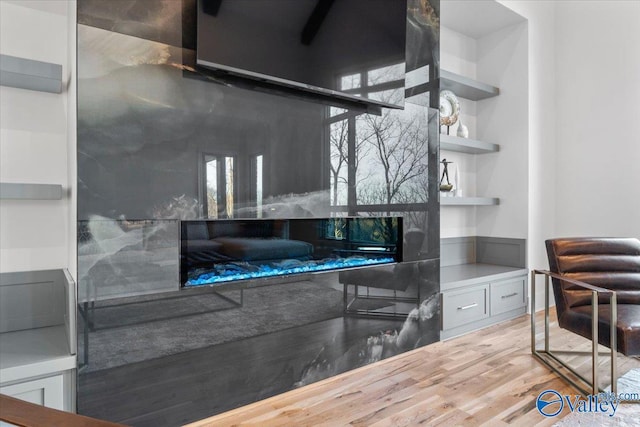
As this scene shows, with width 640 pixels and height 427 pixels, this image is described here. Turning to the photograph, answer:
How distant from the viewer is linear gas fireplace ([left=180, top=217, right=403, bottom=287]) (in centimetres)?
197

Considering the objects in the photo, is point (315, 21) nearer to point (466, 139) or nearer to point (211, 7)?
point (211, 7)

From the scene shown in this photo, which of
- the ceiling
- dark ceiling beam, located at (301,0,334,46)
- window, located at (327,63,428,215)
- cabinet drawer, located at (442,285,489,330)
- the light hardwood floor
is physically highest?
the ceiling

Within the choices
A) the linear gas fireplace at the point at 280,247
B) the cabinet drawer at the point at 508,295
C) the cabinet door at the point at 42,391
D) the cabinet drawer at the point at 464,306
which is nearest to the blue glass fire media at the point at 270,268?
the linear gas fireplace at the point at 280,247

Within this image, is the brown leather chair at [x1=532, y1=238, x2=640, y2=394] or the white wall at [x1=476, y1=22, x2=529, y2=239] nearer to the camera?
the brown leather chair at [x1=532, y1=238, x2=640, y2=394]

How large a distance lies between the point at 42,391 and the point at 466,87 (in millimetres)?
3883

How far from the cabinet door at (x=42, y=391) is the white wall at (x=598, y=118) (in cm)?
443

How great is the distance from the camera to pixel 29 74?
168 centimetres

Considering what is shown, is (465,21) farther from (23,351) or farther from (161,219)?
(23,351)

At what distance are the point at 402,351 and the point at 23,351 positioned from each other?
2214 millimetres

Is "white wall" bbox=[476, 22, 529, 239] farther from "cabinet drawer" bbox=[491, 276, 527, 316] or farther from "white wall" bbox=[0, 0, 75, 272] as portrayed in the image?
"white wall" bbox=[0, 0, 75, 272]

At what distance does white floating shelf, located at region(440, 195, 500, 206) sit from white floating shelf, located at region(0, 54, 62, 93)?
9.27 ft

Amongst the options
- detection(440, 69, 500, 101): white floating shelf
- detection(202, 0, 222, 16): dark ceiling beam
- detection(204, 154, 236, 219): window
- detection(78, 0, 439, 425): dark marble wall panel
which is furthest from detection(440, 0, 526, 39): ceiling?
detection(204, 154, 236, 219): window

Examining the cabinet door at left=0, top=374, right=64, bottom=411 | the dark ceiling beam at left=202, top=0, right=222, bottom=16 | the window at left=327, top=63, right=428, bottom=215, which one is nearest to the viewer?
the cabinet door at left=0, top=374, right=64, bottom=411

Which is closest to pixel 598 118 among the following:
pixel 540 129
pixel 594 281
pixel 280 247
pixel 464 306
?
pixel 540 129
